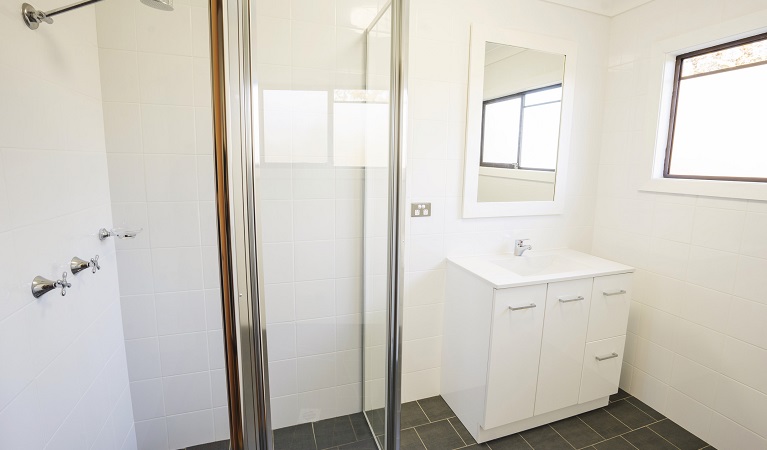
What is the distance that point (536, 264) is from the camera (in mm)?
2256

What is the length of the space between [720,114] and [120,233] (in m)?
2.85

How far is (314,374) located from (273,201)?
0.68 meters

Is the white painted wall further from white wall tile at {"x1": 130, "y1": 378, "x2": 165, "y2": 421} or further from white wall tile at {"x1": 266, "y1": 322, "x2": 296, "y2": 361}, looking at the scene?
A: white wall tile at {"x1": 130, "y1": 378, "x2": 165, "y2": 421}

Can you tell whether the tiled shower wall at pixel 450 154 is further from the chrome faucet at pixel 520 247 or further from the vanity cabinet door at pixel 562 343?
the vanity cabinet door at pixel 562 343

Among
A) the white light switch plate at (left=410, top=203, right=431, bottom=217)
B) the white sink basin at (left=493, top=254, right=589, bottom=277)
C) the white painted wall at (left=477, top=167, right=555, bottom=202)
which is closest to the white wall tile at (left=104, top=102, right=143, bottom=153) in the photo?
the white light switch plate at (left=410, top=203, right=431, bottom=217)

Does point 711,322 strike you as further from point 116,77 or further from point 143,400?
point 116,77

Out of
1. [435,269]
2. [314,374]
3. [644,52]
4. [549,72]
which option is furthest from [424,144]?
[644,52]

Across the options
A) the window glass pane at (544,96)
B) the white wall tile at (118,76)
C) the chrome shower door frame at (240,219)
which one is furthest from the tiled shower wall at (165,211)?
the window glass pane at (544,96)

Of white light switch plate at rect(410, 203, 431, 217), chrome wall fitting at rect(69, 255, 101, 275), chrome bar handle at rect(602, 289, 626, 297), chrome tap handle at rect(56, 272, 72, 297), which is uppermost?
white light switch plate at rect(410, 203, 431, 217)

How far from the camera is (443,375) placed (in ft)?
7.20

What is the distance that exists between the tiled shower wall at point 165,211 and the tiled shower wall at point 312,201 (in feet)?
0.94

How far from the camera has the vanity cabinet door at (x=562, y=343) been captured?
1841mm

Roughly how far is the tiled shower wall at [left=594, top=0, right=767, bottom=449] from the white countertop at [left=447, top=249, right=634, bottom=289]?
0.94ft

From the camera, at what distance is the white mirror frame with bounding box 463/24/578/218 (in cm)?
199
